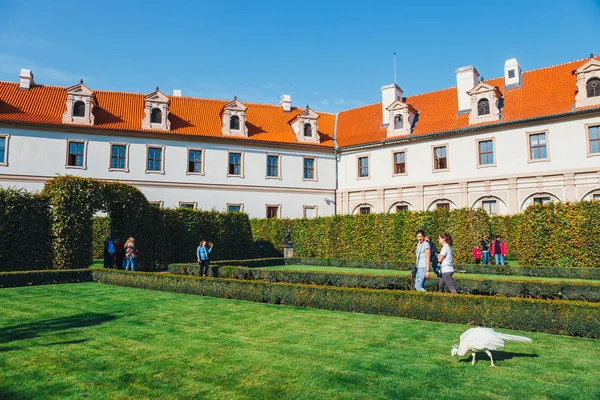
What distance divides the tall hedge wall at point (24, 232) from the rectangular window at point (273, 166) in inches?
756

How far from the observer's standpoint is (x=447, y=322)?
8914 millimetres

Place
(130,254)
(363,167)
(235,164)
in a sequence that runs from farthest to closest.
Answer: (363,167) → (235,164) → (130,254)

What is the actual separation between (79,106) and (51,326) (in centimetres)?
2713

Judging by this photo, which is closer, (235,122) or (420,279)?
(420,279)

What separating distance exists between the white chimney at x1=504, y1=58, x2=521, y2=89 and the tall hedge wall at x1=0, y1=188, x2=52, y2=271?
29909 millimetres

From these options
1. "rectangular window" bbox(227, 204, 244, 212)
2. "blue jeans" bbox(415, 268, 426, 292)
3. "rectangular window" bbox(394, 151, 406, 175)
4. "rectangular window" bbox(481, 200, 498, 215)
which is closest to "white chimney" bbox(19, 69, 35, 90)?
"rectangular window" bbox(227, 204, 244, 212)

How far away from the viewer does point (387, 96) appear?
A: 36594 millimetres

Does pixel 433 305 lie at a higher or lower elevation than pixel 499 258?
lower

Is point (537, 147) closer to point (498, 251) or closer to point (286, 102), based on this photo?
point (498, 251)

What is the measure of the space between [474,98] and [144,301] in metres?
26.8

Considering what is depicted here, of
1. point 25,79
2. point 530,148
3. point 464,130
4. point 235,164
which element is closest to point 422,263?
point 530,148

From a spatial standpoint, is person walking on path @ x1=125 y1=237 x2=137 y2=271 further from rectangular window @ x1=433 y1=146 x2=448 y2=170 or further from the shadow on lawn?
rectangular window @ x1=433 y1=146 x2=448 y2=170

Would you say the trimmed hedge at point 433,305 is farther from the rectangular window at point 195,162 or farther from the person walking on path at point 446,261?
the rectangular window at point 195,162

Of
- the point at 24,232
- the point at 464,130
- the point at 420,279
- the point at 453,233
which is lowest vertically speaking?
the point at 420,279
